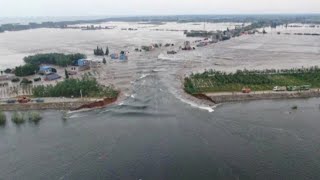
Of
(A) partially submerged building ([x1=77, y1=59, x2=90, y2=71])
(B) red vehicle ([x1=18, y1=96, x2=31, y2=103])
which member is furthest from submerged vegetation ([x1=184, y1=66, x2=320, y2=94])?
(A) partially submerged building ([x1=77, y1=59, x2=90, y2=71])

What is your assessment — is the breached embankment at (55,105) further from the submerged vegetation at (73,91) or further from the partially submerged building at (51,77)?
the partially submerged building at (51,77)

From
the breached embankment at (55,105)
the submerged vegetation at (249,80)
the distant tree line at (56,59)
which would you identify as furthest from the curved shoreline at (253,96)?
the distant tree line at (56,59)

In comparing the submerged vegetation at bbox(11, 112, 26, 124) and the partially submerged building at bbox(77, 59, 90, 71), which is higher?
the partially submerged building at bbox(77, 59, 90, 71)

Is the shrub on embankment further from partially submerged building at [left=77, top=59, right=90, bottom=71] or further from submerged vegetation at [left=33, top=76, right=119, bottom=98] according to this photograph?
partially submerged building at [left=77, top=59, right=90, bottom=71]

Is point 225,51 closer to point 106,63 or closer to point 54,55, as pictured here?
point 106,63

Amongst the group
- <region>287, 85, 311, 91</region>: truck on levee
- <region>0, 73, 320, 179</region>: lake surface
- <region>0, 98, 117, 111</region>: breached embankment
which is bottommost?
<region>0, 73, 320, 179</region>: lake surface

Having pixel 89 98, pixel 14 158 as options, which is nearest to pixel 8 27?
pixel 89 98
